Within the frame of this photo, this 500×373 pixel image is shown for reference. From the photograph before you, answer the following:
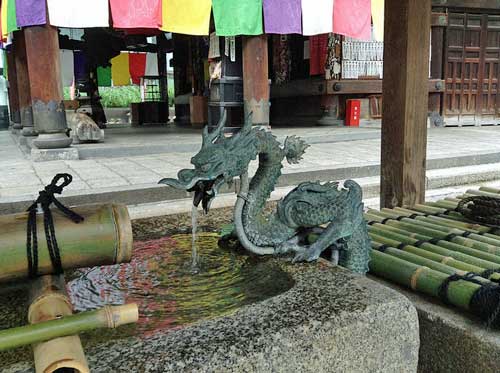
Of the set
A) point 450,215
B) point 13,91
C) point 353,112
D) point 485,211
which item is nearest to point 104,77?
point 13,91

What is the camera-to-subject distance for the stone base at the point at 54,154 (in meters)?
7.19

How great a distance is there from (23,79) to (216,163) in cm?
981

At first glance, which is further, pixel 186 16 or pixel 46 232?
pixel 186 16

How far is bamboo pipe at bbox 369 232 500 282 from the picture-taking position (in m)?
2.03

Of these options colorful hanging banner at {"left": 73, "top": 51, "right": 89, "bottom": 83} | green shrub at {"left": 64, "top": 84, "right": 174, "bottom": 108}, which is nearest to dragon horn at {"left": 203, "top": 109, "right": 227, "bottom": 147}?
colorful hanging banner at {"left": 73, "top": 51, "right": 89, "bottom": 83}

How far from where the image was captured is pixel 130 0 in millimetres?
7500

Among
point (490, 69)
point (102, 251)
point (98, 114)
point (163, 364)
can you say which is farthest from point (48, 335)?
point (98, 114)

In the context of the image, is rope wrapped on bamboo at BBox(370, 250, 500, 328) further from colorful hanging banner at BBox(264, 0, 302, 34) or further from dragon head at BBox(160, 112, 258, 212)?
colorful hanging banner at BBox(264, 0, 302, 34)

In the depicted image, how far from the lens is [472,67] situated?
11680 millimetres

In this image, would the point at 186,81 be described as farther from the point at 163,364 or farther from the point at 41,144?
the point at 163,364

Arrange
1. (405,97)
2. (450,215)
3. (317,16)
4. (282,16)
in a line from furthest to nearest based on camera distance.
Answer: (317,16), (282,16), (405,97), (450,215)

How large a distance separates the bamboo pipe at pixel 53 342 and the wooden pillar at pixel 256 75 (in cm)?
690

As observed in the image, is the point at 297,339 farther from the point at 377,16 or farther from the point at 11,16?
the point at 377,16

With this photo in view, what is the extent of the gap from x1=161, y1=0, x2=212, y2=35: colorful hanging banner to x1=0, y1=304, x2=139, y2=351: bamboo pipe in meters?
7.26
